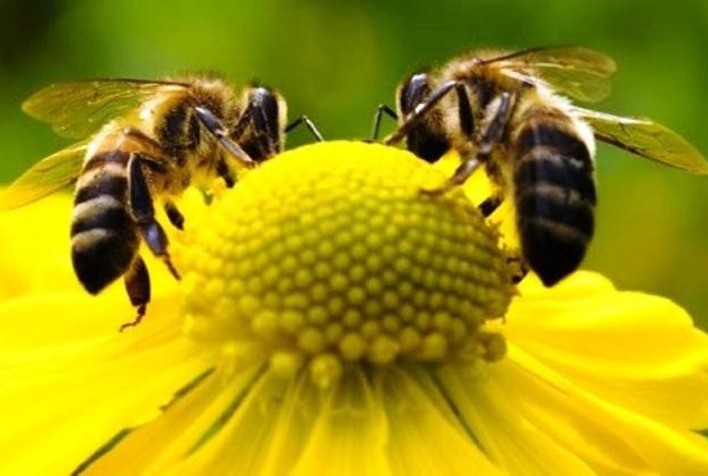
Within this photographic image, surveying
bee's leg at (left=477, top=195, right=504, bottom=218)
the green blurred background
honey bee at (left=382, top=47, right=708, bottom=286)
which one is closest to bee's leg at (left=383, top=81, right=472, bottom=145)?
honey bee at (left=382, top=47, right=708, bottom=286)

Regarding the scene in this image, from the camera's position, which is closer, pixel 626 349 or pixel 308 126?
pixel 626 349

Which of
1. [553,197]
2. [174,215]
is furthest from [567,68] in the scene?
[174,215]

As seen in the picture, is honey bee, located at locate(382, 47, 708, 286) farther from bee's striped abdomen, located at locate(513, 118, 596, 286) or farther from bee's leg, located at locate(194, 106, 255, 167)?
bee's leg, located at locate(194, 106, 255, 167)

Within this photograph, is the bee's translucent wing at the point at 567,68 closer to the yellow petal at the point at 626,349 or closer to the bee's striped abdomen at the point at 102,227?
the yellow petal at the point at 626,349

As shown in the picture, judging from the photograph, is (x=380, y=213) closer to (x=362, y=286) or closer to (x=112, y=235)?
(x=362, y=286)

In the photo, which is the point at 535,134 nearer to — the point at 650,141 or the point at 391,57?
the point at 650,141

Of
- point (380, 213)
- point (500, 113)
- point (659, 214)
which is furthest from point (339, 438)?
point (659, 214)

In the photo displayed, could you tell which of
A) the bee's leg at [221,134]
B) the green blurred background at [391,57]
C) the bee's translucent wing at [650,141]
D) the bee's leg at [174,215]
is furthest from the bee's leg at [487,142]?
the green blurred background at [391,57]
